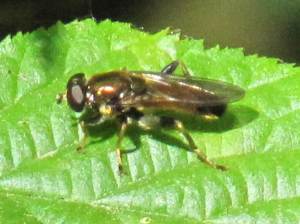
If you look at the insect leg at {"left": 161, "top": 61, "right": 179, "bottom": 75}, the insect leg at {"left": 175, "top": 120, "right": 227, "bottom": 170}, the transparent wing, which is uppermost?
the insect leg at {"left": 161, "top": 61, "right": 179, "bottom": 75}

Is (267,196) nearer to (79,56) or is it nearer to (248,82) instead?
(248,82)

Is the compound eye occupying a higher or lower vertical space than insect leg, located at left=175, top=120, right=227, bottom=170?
higher

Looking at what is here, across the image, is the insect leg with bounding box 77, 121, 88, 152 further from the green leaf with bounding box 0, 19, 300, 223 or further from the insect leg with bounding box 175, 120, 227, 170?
the insect leg with bounding box 175, 120, 227, 170

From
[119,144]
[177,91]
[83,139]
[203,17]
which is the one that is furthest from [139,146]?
[203,17]

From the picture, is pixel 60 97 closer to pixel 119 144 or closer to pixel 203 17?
pixel 119 144

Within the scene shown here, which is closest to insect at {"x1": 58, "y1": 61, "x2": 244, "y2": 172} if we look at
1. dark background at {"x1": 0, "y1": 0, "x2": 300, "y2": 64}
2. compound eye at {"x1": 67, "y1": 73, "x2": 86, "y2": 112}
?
compound eye at {"x1": 67, "y1": 73, "x2": 86, "y2": 112}

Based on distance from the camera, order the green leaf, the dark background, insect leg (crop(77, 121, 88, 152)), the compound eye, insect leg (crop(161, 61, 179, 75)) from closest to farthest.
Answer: the green leaf
insect leg (crop(77, 121, 88, 152))
the compound eye
insect leg (crop(161, 61, 179, 75))
the dark background

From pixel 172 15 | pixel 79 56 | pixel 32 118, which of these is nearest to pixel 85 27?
pixel 79 56
